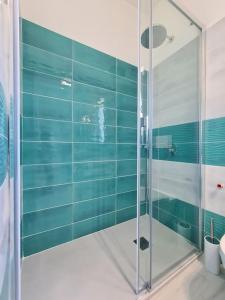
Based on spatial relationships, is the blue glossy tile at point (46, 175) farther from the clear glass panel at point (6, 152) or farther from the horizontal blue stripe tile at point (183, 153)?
the horizontal blue stripe tile at point (183, 153)

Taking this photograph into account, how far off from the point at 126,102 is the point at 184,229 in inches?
58.7

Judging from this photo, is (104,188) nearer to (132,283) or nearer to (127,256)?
(127,256)

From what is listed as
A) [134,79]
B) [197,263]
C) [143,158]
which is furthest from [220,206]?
[134,79]

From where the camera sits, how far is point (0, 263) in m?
0.69

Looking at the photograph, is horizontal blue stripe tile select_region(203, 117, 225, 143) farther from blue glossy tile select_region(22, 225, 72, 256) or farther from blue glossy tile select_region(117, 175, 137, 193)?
blue glossy tile select_region(22, 225, 72, 256)

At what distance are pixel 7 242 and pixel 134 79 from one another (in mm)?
1944

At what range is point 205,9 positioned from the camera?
1.33m

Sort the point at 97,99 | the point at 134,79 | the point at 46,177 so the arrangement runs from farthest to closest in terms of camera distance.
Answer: the point at 134,79 < the point at 97,99 < the point at 46,177

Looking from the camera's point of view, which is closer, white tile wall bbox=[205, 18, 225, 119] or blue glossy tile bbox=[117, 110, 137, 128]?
white tile wall bbox=[205, 18, 225, 119]

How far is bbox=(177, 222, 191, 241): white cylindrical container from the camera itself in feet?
4.91

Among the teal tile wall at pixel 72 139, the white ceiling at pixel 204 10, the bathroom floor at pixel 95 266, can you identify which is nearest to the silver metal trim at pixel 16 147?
the bathroom floor at pixel 95 266

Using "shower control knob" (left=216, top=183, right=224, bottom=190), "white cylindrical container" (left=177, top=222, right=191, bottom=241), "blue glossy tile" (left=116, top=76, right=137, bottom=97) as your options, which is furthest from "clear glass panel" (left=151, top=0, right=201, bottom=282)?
"blue glossy tile" (left=116, top=76, right=137, bottom=97)

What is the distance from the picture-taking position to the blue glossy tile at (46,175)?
1350 millimetres

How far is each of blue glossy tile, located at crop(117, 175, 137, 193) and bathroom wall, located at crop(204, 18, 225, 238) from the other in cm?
84
